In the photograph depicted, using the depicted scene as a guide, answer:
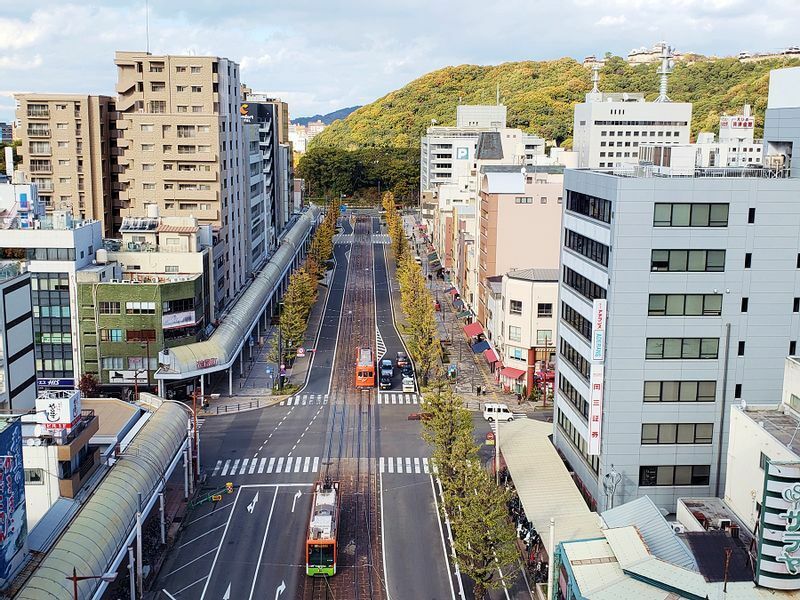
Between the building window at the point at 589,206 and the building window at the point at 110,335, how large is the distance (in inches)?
1535

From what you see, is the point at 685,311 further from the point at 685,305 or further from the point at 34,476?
the point at 34,476

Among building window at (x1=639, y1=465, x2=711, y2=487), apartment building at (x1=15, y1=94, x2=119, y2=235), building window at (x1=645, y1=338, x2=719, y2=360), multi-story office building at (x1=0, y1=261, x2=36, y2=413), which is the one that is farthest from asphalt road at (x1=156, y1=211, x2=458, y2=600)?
apartment building at (x1=15, y1=94, x2=119, y2=235)

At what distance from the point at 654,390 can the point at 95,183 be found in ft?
265

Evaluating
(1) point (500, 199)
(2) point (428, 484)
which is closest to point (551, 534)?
(2) point (428, 484)

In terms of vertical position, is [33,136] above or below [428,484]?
above

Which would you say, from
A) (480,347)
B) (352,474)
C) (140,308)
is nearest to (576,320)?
(352,474)

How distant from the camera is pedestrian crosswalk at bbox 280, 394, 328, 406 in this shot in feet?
240

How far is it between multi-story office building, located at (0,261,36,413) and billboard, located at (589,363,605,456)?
30.8 meters

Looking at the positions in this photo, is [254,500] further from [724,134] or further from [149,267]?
[724,134]

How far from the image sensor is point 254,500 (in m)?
52.9

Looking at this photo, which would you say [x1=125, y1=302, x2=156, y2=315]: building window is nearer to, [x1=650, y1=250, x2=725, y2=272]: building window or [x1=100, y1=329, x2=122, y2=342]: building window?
[x1=100, y1=329, x2=122, y2=342]: building window

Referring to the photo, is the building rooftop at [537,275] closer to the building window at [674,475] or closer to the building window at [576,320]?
the building window at [576,320]

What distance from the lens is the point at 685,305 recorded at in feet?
142

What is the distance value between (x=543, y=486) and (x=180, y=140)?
2295 inches
